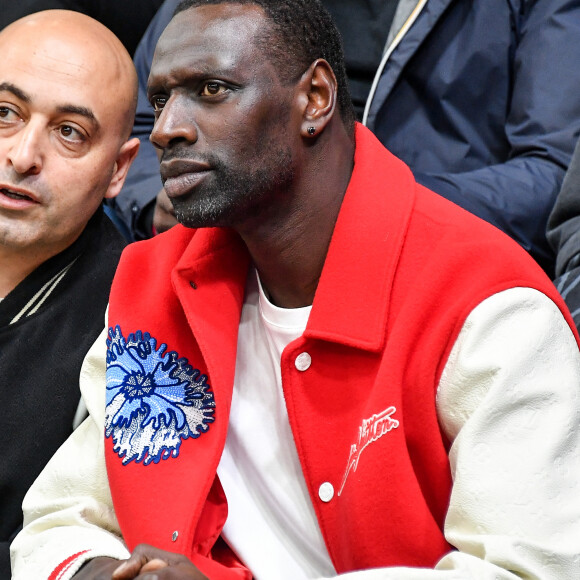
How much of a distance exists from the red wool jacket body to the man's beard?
10cm

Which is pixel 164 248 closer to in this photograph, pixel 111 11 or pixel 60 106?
pixel 60 106

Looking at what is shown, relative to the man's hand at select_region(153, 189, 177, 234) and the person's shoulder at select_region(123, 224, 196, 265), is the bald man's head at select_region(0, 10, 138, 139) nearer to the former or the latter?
the man's hand at select_region(153, 189, 177, 234)

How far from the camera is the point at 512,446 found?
43.0 inches

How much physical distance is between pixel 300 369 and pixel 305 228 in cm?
20

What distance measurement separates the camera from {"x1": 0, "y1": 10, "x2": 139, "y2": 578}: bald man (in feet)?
5.49

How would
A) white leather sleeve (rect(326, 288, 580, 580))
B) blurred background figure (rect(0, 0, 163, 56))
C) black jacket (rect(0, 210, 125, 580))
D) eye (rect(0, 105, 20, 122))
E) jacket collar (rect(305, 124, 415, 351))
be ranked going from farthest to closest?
blurred background figure (rect(0, 0, 163, 56)), eye (rect(0, 105, 20, 122)), black jacket (rect(0, 210, 125, 580)), jacket collar (rect(305, 124, 415, 351)), white leather sleeve (rect(326, 288, 580, 580))

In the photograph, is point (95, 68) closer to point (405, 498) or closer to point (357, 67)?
point (357, 67)

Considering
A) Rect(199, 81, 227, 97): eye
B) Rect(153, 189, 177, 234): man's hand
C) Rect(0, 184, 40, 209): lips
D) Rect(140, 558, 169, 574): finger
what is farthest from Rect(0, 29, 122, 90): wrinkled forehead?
Rect(140, 558, 169, 574): finger

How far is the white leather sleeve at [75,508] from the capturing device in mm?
1328

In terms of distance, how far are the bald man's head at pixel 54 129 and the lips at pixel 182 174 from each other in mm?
513

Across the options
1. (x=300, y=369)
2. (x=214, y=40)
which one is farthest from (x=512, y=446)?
(x=214, y=40)

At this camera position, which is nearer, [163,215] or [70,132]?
[70,132]

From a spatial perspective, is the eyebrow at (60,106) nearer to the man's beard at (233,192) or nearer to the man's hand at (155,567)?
the man's beard at (233,192)

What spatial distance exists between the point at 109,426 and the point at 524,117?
1.17m
